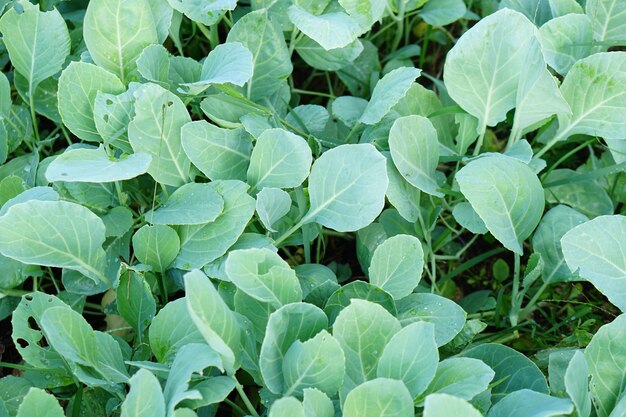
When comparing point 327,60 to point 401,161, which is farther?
point 327,60

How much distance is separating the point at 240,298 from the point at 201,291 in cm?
16

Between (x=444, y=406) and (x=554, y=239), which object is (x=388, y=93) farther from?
(x=444, y=406)

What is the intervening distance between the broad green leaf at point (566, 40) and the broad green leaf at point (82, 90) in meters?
0.67

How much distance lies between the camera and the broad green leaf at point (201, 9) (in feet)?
3.60

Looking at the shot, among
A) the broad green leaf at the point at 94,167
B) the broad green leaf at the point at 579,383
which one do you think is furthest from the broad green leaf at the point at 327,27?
the broad green leaf at the point at 579,383

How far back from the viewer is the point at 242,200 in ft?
3.28

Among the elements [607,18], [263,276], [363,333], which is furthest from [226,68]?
[607,18]

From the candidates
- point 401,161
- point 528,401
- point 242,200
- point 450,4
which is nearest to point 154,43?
point 242,200

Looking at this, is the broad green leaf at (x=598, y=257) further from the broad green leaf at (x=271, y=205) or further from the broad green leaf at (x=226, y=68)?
the broad green leaf at (x=226, y=68)

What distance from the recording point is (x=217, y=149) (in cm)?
105

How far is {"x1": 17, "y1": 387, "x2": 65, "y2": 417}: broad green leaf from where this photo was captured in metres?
0.79

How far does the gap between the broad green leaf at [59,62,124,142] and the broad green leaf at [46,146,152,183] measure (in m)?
0.08

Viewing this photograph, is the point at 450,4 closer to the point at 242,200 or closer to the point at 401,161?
the point at 401,161

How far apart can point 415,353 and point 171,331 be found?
1.02ft
